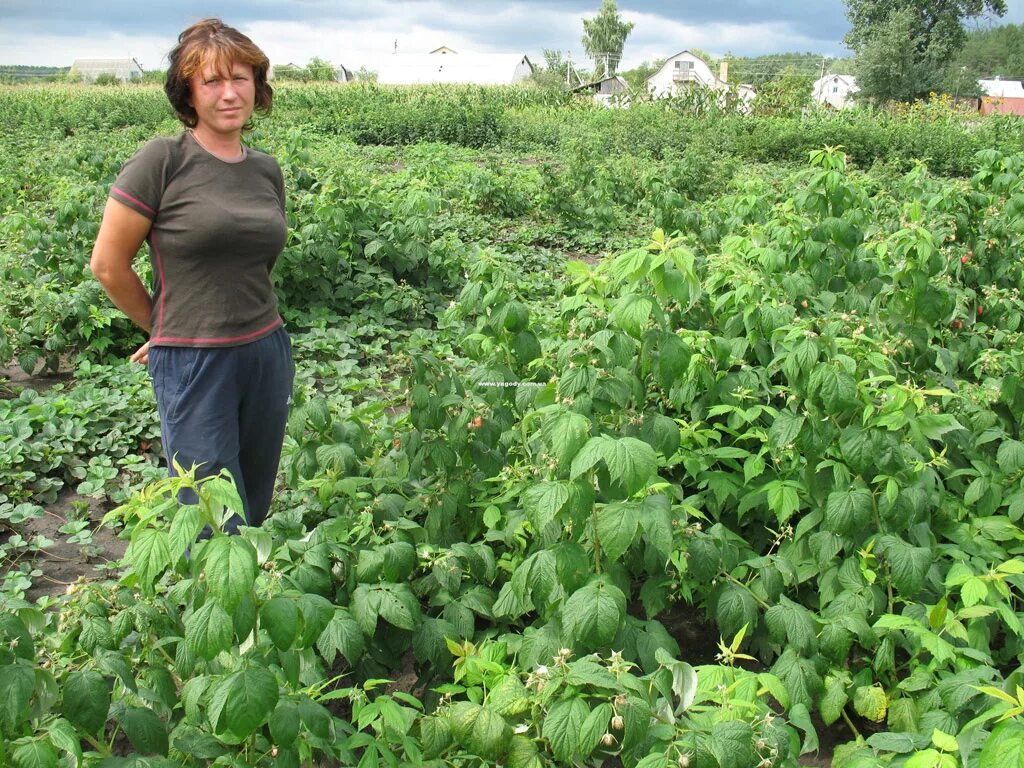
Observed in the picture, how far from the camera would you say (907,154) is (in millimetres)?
17500

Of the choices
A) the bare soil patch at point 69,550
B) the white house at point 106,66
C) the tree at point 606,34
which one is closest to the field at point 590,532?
the bare soil patch at point 69,550

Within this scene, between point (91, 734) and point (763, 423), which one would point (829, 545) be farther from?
point (91, 734)

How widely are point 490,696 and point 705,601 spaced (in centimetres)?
97

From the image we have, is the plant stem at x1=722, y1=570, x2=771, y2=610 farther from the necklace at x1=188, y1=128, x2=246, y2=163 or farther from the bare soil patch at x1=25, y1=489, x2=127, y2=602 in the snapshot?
the bare soil patch at x1=25, y1=489, x2=127, y2=602

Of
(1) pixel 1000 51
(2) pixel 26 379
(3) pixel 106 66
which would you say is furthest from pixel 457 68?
(1) pixel 1000 51

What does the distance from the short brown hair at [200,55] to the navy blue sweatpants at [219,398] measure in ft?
2.35

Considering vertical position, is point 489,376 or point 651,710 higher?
point 489,376

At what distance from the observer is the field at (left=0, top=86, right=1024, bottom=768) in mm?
1628

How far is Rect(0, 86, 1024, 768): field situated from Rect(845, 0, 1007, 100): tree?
40205mm

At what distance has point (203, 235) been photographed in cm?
240

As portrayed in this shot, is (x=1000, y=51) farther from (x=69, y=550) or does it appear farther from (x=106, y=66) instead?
(x=69, y=550)

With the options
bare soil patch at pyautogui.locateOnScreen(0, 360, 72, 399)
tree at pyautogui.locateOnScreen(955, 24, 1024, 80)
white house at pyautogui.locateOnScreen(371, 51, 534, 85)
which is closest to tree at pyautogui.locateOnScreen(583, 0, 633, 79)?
white house at pyautogui.locateOnScreen(371, 51, 534, 85)

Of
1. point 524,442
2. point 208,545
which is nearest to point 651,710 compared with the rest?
point 208,545

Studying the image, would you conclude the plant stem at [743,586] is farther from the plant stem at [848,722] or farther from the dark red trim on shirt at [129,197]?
the dark red trim on shirt at [129,197]
